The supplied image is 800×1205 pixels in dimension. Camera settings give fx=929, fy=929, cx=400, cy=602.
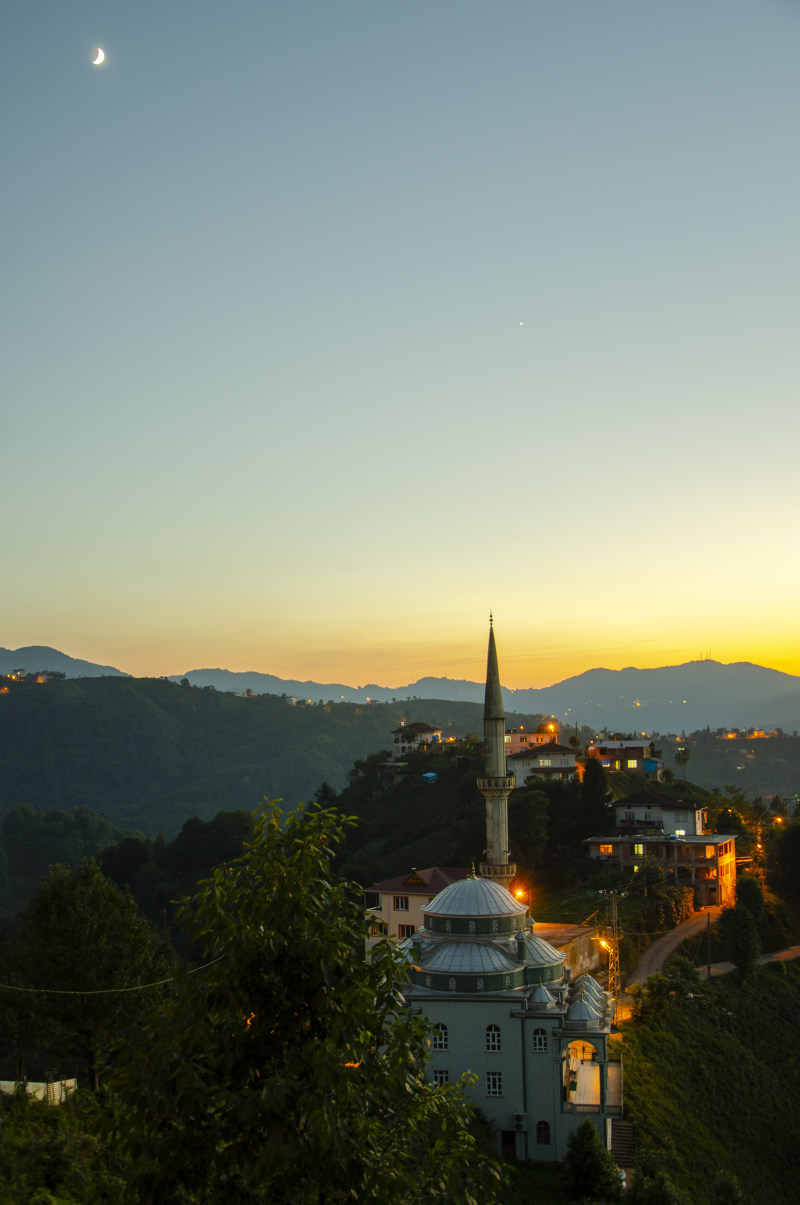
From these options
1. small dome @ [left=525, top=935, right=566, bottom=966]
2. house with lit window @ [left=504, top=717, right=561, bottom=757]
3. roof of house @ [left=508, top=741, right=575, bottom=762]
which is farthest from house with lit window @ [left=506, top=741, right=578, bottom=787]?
small dome @ [left=525, top=935, right=566, bottom=966]

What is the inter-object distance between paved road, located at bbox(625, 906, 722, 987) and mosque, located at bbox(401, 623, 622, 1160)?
14.9 m

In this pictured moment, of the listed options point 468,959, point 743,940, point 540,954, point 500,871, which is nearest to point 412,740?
point 500,871

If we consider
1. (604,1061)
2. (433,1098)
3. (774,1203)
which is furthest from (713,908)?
(433,1098)

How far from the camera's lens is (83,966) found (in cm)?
3209

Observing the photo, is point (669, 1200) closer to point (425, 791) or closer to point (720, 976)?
point (720, 976)

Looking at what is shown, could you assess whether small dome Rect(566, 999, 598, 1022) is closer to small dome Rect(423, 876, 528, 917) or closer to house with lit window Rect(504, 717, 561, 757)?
small dome Rect(423, 876, 528, 917)

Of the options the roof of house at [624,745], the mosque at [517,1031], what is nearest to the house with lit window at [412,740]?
the roof of house at [624,745]

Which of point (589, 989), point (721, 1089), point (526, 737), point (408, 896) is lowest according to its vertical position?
point (721, 1089)

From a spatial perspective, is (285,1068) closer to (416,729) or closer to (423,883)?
(423,883)

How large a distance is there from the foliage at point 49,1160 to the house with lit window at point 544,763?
6612 cm

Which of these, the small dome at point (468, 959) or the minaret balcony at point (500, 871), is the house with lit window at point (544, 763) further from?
the small dome at point (468, 959)

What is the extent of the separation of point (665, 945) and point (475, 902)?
77.3ft

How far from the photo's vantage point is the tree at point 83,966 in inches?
1224

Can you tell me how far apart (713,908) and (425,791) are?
39.8 m
